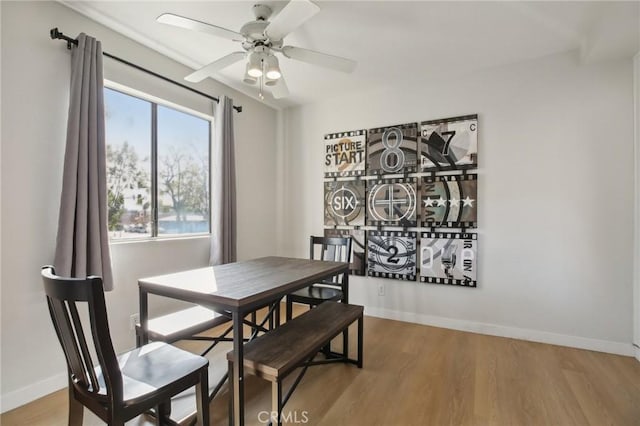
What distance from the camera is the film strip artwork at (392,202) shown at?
3340mm

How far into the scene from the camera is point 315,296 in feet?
8.50

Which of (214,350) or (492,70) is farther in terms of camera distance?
(492,70)

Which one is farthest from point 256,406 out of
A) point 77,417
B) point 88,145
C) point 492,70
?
point 492,70

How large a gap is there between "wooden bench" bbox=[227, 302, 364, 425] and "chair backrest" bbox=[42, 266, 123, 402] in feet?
1.69

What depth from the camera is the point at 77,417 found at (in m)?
1.30

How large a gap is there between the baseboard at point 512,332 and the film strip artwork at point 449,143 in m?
1.61

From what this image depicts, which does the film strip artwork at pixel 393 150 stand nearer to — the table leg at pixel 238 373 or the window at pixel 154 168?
the window at pixel 154 168

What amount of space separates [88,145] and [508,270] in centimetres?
369

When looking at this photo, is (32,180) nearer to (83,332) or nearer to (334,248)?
(83,332)

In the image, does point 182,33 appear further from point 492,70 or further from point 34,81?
point 492,70

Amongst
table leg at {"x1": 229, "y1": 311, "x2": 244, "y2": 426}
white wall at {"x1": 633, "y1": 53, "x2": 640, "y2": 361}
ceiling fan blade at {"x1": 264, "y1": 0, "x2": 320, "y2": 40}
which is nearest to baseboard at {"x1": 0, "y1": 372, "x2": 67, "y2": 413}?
table leg at {"x1": 229, "y1": 311, "x2": 244, "y2": 426}

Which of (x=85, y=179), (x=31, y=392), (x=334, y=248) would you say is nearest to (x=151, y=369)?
(x=31, y=392)

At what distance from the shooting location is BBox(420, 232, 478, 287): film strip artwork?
306cm

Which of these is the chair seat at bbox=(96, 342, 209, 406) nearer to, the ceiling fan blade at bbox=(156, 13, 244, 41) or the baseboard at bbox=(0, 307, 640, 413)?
→ the baseboard at bbox=(0, 307, 640, 413)
